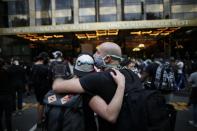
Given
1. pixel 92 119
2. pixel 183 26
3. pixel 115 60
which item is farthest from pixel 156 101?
pixel 183 26

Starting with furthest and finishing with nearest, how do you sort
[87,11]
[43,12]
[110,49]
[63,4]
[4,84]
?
[43,12], [63,4], [87,11], [4,84], [110,49]

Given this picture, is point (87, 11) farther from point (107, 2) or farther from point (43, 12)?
point (43, 12)

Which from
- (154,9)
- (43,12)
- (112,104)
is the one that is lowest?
(112,104)

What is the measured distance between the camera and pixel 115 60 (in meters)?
3.54

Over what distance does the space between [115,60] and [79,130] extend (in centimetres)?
78

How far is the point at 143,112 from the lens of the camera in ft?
10.6

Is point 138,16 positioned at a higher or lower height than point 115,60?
higher

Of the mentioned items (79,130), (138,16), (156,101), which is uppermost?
(138,16)

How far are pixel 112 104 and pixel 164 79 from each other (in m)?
7.04

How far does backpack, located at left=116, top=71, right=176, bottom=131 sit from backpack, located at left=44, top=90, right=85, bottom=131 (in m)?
0.69

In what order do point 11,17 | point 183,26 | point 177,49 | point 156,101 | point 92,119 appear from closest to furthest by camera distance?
point 156,101 < point 92,119 < point 183,26 < point 177,49 < point 11,17

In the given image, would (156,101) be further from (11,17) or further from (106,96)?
Result: (11,17)

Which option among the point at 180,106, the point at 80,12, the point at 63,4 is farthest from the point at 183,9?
the point at 180,106

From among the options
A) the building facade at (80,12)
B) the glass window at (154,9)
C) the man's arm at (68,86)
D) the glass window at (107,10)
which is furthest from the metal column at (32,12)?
the man's arm at (68,86)
